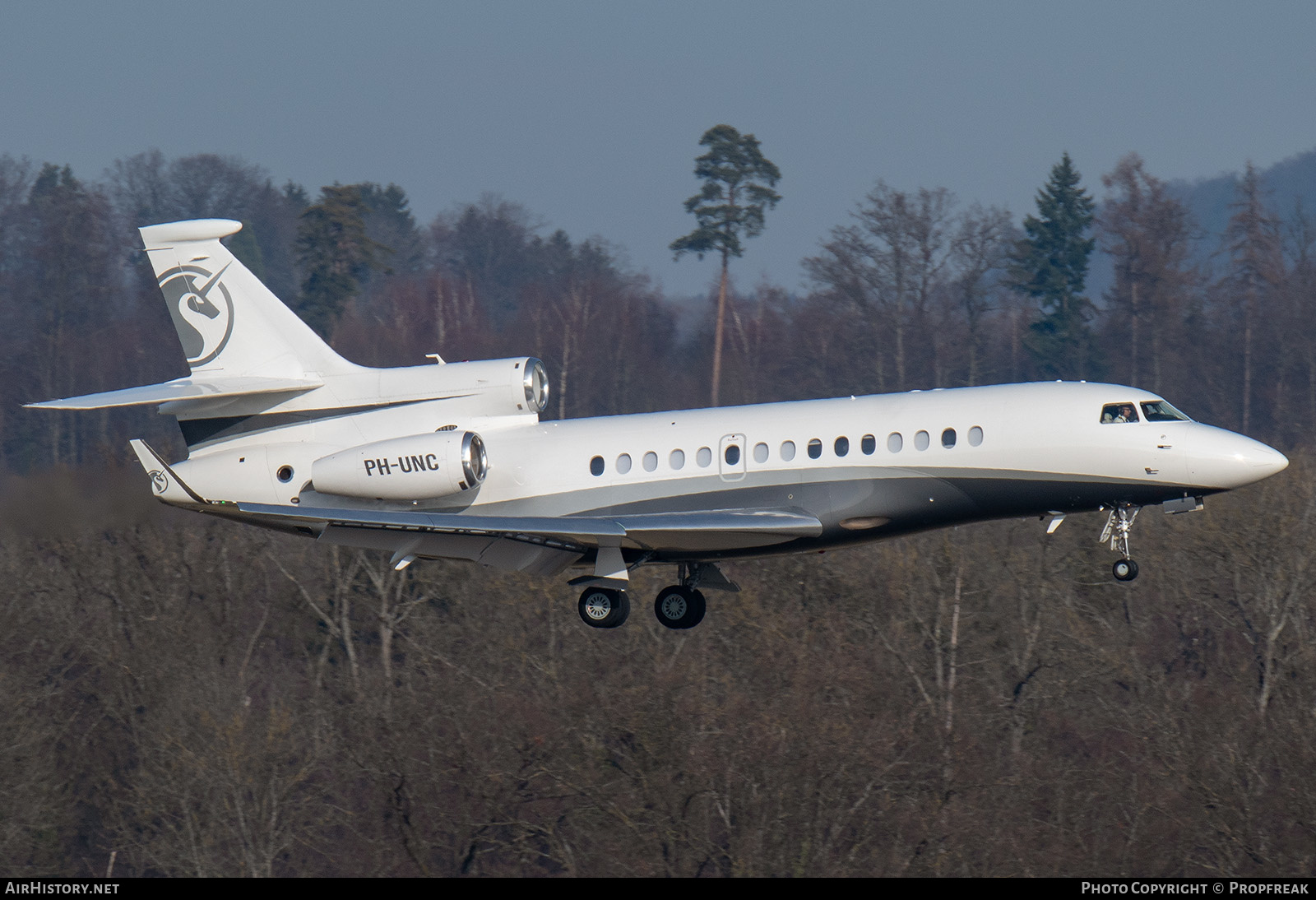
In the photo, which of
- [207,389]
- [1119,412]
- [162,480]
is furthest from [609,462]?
[1119,412]

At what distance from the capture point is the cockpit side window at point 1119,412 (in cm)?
2380

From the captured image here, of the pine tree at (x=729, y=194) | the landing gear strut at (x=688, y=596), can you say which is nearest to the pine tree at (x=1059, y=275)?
the pine tree at (x=729, y=194)

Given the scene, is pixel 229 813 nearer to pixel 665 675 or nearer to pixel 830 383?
pixel 665 675

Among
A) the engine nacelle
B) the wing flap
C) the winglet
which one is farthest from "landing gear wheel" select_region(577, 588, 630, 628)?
the winglet

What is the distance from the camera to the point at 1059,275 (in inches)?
3371

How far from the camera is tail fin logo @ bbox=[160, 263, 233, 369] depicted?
2700cm

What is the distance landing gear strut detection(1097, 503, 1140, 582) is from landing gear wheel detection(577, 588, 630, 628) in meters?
7.16

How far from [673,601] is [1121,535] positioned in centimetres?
679

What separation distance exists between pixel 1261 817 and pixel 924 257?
46.6 m

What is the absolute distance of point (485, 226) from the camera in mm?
128500

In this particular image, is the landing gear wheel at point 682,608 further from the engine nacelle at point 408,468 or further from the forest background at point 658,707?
the forest background at point 658,707

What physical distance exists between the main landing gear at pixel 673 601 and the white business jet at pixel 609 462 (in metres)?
0.04

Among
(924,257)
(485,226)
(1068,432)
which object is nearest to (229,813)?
(1068,432)

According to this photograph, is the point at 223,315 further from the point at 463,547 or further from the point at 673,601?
the point at 673,601
